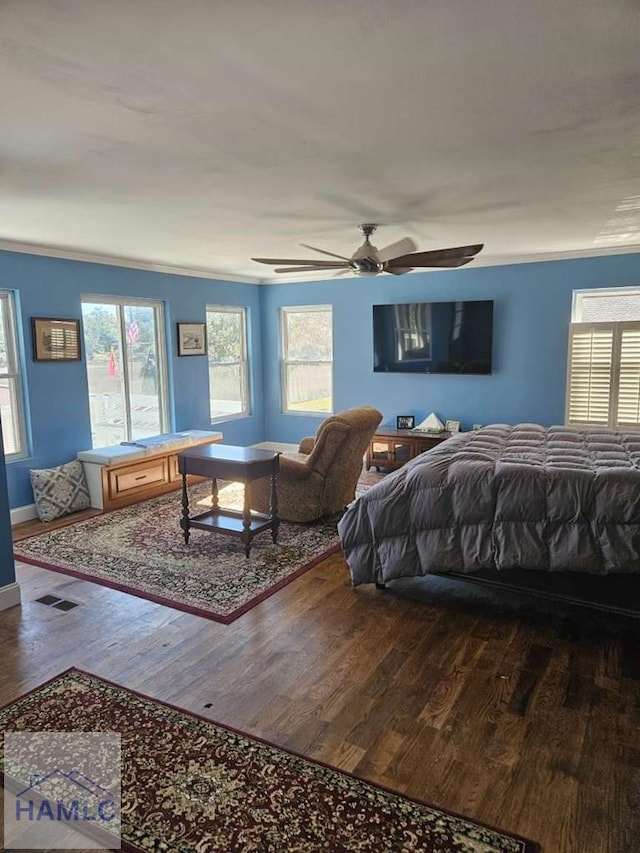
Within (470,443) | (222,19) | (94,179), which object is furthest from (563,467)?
(94,179)

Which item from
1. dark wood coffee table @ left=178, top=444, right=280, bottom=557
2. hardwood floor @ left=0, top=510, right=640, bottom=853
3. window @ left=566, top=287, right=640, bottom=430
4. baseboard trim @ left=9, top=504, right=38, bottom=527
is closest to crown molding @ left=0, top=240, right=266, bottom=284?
baseboard trim @ left=9, top=504, right=38, bottom=527

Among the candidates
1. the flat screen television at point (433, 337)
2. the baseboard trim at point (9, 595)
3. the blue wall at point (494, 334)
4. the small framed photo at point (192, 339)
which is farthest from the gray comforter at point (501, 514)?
the small framed photo at point (192, 339)

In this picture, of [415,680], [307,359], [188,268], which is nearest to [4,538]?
[415,680]

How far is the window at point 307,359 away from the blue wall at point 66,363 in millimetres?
1385

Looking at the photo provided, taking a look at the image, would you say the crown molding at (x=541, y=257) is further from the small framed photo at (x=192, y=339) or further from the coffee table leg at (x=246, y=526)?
the coffee table leg at (x=246, y=526)

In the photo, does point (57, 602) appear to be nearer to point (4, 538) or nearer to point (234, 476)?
point (4, 538)

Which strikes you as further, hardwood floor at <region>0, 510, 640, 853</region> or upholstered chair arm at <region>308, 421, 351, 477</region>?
upholstered chair arm at <region>308, 421, 351, 477</region>

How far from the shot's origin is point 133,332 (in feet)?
20.7

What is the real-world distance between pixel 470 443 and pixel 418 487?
2.65ft

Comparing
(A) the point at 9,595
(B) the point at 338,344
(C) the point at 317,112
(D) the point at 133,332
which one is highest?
(C) the point at 317,112

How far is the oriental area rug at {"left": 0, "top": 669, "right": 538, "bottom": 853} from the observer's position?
6.07 ft

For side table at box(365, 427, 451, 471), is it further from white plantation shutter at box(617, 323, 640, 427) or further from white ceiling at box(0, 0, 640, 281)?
white ceiling at box(0, 0, 640, 281)

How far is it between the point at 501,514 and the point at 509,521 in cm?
6

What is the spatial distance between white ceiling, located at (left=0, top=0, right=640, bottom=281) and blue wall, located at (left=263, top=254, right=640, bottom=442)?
170 centimetres
